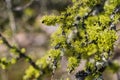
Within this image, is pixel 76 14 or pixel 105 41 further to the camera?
pixel 76 14

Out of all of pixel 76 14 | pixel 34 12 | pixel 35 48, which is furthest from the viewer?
Result: pixel 34 12

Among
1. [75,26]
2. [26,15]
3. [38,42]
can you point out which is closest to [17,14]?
[26,15]

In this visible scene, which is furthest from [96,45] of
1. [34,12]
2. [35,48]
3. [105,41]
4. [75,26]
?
[34,12]

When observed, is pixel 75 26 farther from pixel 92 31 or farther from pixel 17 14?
pixel 17 14

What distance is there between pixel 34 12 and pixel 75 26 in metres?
8.51

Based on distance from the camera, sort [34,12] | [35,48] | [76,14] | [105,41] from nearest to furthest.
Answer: [105,41]
[76,14]
[35,48]
[34,12]

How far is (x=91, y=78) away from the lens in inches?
101

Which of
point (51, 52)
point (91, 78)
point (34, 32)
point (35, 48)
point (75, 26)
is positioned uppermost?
point (34, 32)

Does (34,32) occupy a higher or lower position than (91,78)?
higher

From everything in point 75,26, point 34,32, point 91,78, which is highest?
point 34,32

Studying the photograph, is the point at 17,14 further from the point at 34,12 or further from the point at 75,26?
the point at 75,26

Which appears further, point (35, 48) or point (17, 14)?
point (17, 14)

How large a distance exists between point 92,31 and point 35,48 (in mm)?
7989

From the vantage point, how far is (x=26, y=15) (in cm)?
1123
